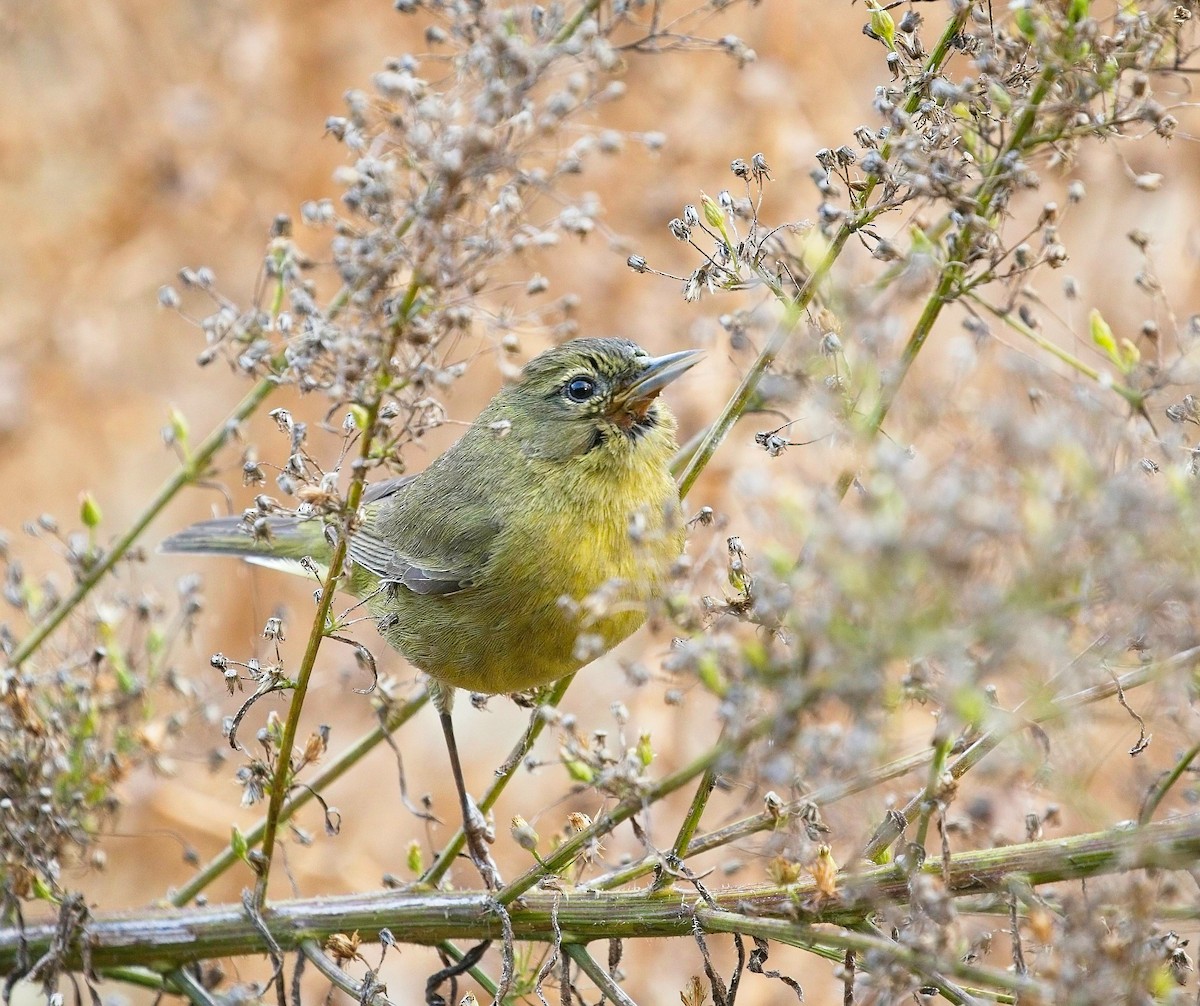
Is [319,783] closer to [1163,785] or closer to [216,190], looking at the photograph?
[1163,785]

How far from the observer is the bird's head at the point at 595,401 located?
140 inches

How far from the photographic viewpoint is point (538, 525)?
3535 mm

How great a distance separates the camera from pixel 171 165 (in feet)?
22.9

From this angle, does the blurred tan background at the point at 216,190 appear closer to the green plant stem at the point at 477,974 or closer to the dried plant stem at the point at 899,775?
the green plant stem at the point at 477,974

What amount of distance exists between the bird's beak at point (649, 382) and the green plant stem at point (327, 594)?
123 cm

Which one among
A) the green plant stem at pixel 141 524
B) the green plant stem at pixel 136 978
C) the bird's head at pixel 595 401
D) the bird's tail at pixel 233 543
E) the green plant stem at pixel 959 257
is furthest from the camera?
the bird's tail at pixel 233 543

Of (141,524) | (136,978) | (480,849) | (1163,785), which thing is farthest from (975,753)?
(141,524)

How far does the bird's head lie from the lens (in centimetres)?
356

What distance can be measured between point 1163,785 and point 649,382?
1.89m

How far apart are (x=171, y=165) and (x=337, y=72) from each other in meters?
1.00

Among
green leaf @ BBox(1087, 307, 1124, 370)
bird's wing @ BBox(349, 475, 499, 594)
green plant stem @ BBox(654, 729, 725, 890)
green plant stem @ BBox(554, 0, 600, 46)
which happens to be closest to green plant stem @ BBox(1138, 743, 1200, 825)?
green plant stem @ BBox(654, 729, 725, 890)

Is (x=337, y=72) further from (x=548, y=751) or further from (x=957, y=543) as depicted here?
(x=957, y=543)

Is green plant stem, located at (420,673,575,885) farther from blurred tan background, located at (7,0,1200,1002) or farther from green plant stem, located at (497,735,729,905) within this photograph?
blurred tan background, located at (7,0,1200,1002)

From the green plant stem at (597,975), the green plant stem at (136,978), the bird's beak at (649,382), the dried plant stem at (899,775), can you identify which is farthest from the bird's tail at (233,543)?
the green plant stem at (597,975)
